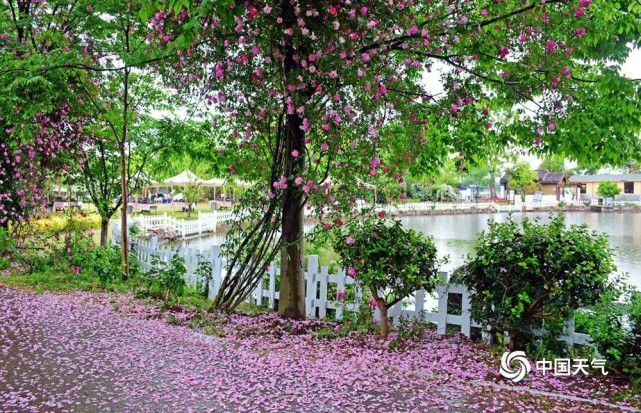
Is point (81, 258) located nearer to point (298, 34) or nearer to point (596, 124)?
point (298, 34)

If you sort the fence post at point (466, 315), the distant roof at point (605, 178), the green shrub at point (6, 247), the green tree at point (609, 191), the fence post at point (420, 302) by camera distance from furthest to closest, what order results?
the distant roof at point (605, 178) < the green tree at point (609, 191) < the green shrub at point (6, 247) < the fence post at point (420, 302) < the fence post at point (466, 315)

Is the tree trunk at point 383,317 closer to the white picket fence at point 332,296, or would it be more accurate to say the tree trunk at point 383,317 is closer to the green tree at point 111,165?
the white picket fence at point 332,296

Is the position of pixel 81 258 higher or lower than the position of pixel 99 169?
lower

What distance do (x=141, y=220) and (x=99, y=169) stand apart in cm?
795

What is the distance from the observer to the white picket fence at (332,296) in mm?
4809

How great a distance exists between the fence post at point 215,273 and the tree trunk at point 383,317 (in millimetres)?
3053

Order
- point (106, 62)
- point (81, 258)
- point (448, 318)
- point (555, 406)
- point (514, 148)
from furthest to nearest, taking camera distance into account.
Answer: point (81, 258) → point (106, 62) → point (514, 148) → point (448, 318) → point (555, 406)

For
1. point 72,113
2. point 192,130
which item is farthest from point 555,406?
point 72,113

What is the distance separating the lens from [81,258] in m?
8.80

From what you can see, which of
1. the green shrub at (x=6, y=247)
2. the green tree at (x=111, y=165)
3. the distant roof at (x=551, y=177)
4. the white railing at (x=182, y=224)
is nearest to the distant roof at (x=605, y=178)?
the distant roof at (x=551, y=177)

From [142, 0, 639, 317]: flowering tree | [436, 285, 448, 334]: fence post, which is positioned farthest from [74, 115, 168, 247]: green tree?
[436, 285, 448, 334]: fence post

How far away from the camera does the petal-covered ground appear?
321cm

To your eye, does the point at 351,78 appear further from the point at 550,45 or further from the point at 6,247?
the point at 6,247

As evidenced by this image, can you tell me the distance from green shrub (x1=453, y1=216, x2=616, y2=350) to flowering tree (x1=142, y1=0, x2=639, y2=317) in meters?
1.44
